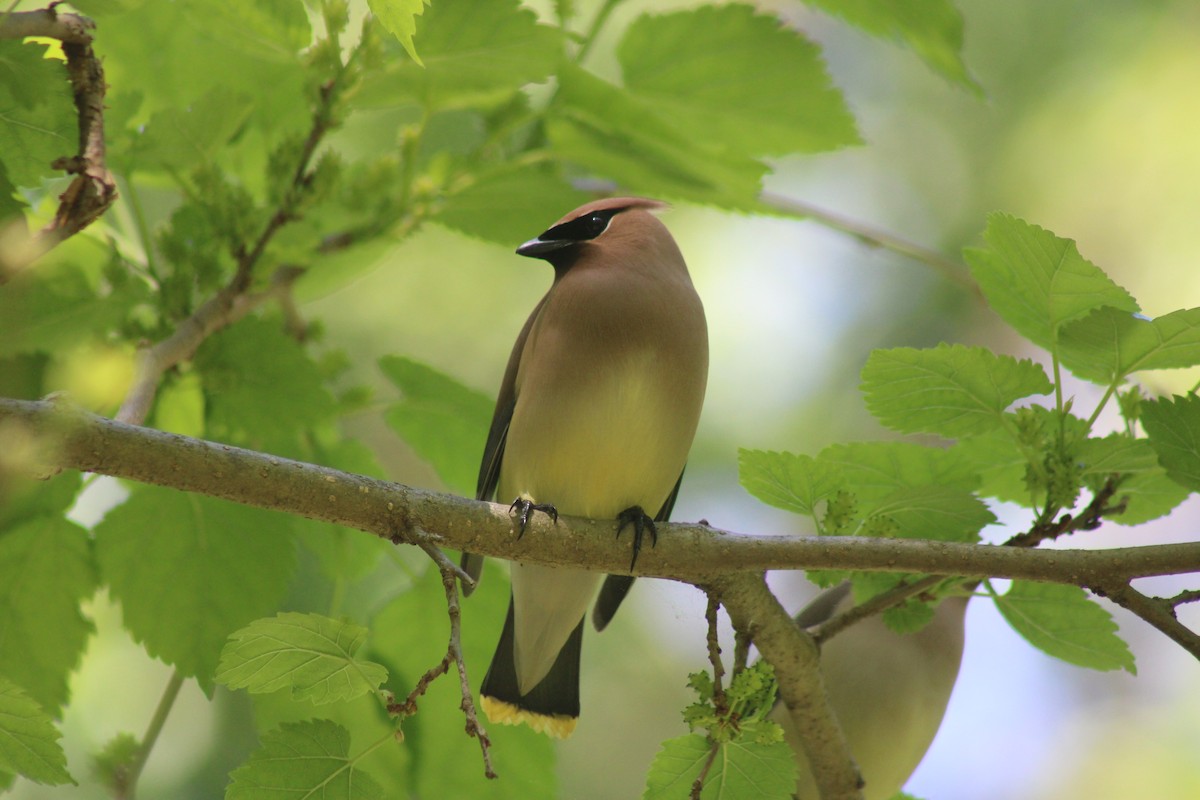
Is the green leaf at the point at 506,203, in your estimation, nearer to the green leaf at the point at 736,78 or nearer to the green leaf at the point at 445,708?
the green leaf at the point at 736,78

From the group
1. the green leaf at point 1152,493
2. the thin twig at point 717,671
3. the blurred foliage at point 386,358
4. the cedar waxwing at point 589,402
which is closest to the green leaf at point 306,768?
the blurred foliage at point 386,358

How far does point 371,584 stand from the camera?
18.4 ft

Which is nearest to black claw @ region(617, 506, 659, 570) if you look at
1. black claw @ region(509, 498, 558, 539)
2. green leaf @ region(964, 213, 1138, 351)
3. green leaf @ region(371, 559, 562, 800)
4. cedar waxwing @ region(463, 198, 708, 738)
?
cedar waxwing @ region(463, 198, 708, 738)

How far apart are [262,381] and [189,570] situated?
51cm

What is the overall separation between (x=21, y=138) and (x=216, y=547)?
1.06 m

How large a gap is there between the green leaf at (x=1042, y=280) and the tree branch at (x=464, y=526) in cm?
47

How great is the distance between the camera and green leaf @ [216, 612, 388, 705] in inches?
82.0

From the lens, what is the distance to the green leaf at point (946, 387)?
7.95 ft

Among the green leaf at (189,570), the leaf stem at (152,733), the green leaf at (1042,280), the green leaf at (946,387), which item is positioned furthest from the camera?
the leaf stem at (152,733)

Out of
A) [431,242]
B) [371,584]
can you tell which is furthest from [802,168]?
[371,584]

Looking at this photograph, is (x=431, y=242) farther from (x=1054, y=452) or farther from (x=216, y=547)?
(x=1054, y=452)

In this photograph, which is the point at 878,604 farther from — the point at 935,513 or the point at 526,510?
the point at 526,510

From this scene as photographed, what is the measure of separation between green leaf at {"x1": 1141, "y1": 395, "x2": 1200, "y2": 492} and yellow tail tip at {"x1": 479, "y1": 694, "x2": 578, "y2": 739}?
1795 millimetres

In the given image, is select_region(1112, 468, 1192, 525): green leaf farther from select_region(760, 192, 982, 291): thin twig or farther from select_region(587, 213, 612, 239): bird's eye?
select_region(587, 213, 612, 239): bird's eye
